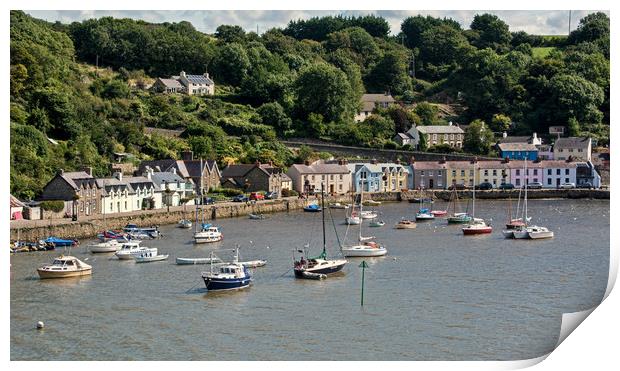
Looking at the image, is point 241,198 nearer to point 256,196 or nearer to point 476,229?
point 256,196

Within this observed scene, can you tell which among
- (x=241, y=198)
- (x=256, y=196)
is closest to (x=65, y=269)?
(x=241, y=198)

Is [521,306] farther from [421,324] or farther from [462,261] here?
[462,261]

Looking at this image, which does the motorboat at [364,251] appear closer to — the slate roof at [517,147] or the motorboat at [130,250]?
the motorboat at [130,250]

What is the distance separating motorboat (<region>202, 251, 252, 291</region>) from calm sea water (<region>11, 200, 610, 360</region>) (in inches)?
6.2

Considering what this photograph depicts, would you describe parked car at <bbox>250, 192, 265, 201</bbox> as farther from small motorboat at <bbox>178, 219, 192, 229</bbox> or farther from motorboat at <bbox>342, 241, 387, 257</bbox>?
motorboat at <bbox>342, 241, 387, 257</bbox>

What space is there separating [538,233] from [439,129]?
14.2m

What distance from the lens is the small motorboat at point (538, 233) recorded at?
687 inches

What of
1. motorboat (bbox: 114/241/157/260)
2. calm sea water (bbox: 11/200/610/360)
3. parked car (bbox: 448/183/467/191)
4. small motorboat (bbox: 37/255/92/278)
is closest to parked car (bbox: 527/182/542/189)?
parked car (bbox: 448/183/467/191)

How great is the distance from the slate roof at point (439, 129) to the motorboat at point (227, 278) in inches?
749

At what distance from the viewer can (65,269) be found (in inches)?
531

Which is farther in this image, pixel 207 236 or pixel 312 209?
pixel 312 209

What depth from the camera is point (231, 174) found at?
989 inches

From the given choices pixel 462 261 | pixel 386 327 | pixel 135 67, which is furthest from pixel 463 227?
pixel 135 67

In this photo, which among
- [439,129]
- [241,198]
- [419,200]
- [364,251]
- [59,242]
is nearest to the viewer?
[364,251]
